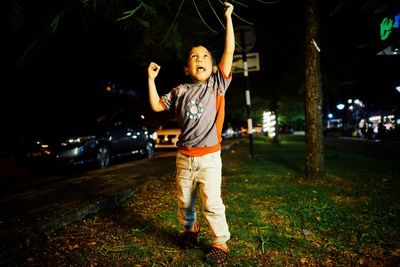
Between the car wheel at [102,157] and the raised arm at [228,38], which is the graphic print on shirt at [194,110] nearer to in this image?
the raised arm at [228,38]

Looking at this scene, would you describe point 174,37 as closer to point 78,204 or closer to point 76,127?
point 78,204

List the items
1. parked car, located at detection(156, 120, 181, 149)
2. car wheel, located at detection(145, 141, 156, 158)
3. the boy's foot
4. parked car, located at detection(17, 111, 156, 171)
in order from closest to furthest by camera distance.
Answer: the boy's foot
parked car, located at detection(17, 111, 156, 171)
car wheel, located at detection(145, 141, 156, 158)
parked car, located at detection(156, 120, 181, 149)

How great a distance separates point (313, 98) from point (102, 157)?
639 centimetres

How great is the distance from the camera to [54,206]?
4301mm

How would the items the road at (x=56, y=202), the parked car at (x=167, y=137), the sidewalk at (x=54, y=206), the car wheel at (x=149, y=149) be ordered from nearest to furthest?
the sidewalk at (x=54, y=206) < the road at (x=56, y=202) < the car wheel at (x=149, y=149) < the parked car at (x=167, y=137)

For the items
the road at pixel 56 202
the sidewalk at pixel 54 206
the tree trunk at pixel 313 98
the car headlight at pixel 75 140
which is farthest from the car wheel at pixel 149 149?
the tree trunk at pixel 313 98

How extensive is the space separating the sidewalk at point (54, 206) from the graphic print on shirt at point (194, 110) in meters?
2.05

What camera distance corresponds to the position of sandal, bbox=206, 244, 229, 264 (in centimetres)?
257

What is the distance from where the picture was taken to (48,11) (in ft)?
8.11

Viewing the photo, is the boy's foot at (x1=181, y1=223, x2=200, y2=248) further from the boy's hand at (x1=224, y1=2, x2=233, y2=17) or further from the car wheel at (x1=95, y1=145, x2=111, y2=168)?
the car wheel at (x1=95, y1=145, x2=111, y2=168)

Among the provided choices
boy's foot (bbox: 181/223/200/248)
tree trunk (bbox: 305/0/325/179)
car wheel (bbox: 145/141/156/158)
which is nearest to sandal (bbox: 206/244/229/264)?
boy's foot (bbox: 181/223/200/248)

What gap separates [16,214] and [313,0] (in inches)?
242

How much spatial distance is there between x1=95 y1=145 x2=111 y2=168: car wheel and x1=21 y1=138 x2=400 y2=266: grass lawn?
4433mm

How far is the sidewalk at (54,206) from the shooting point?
3.19m
